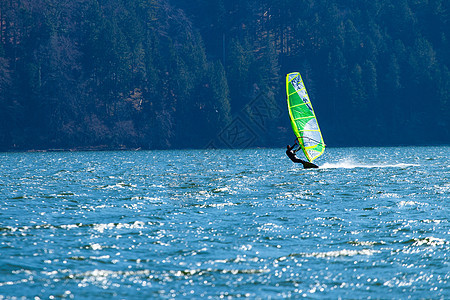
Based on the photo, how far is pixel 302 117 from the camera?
4472 cm

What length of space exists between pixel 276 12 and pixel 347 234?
460 ft

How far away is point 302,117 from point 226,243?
27478 mm

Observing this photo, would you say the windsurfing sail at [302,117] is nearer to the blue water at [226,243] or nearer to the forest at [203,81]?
the blue water at [226,243]

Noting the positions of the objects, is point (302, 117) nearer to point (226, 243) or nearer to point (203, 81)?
point (226, 243)

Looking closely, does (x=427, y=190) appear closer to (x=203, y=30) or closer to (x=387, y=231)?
Result: (x=387, y=231)

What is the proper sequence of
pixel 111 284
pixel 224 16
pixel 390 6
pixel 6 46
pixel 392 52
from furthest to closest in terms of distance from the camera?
1. pixel 224 16
2. pixel 390 6
3. pixel 392 52
4. pixel 6 46
5. pixel 111 284

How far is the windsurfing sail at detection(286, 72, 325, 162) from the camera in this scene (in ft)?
144

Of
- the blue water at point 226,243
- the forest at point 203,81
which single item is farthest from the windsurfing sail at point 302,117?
the forest at point 203,81

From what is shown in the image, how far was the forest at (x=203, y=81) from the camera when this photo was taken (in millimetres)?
124125

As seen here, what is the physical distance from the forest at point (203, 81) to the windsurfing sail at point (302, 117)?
8069 centimetres

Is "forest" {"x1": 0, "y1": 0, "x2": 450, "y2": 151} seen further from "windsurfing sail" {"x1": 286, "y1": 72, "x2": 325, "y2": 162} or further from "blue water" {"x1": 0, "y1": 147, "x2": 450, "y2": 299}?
"blue water" {"x1": 0, "y1": 147, "x2": 450, "y2": 299}

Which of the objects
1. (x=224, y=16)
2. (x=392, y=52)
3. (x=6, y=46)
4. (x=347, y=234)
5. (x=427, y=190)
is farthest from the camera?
(x=224, y=16)

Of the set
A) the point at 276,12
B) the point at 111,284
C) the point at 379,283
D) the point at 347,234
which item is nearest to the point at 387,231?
the point at 347,234

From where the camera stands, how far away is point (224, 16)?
159 meters
